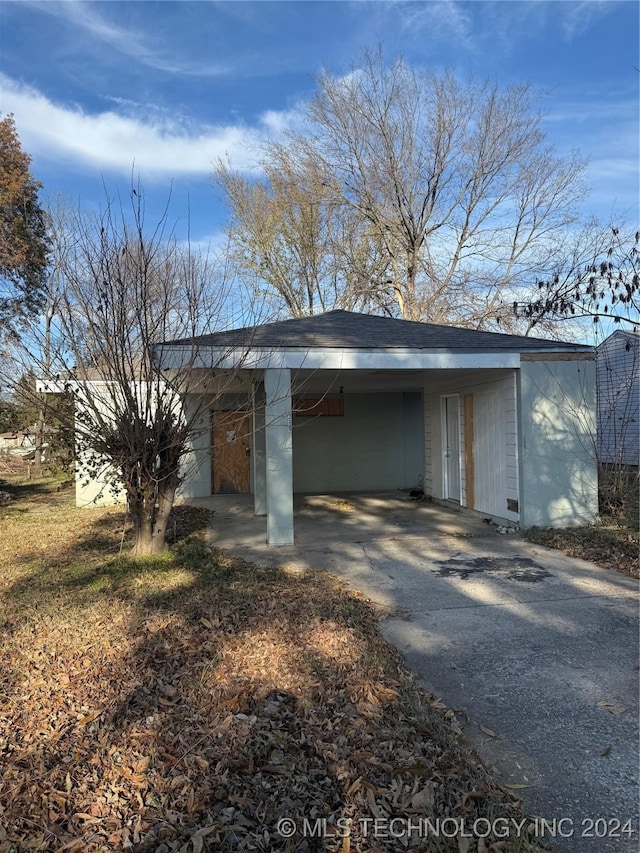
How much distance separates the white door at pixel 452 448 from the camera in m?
10.4

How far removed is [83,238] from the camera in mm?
5891

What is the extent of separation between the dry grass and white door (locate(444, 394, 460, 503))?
242 inches

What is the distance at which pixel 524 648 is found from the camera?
3844mm

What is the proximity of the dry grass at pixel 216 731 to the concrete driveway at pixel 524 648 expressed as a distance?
25 centimetres

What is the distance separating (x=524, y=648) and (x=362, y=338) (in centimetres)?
529

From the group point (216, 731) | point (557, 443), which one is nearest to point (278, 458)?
point (557, 443)

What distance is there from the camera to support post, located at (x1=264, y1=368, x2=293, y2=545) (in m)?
7.39

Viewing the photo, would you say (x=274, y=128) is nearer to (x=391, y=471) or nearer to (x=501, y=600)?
(x=391, y=471)

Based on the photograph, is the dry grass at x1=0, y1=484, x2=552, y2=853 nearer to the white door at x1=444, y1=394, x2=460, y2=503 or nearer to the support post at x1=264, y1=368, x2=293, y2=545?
the support post at x1=264, y1=368, x2=293, y2=545

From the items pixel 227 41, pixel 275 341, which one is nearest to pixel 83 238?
pixel 275 341

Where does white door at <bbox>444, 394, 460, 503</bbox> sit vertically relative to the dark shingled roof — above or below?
below

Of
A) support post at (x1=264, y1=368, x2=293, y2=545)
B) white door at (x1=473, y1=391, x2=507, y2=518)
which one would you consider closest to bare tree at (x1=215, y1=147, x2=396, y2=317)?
white door at (x1=473, y1=391, x2=507, y2=518)

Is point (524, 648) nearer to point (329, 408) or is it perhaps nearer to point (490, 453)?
point (490, 453)

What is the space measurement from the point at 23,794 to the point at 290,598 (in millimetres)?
2794
